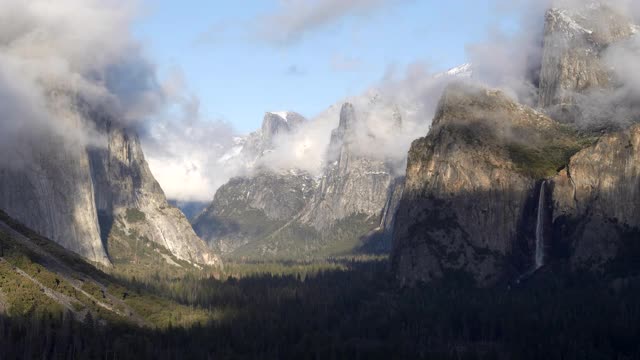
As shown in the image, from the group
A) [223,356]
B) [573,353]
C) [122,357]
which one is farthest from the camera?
[573,353]

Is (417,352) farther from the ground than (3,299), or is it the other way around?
(3,299)

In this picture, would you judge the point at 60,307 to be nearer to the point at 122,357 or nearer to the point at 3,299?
the point at 3,299

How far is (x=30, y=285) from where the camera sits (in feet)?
656

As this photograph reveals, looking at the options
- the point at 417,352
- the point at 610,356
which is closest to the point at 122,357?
the point at 417,352

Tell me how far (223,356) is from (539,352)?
7017 cm

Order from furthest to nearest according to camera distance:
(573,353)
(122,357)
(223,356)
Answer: (573,353) < (223,356) < (122,357)

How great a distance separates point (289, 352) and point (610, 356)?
70.8m

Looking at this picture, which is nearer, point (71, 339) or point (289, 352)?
point (71, 339)

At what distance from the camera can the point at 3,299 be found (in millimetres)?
192375

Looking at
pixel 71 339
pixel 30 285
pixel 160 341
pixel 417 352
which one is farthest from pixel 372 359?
pixel 30 285

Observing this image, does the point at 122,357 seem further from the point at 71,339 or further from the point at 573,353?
the point at 573,353

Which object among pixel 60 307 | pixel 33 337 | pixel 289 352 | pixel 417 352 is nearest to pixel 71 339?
pixel 33 337

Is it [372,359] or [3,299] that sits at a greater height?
[3,299]

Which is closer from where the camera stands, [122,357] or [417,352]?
[122,357]
